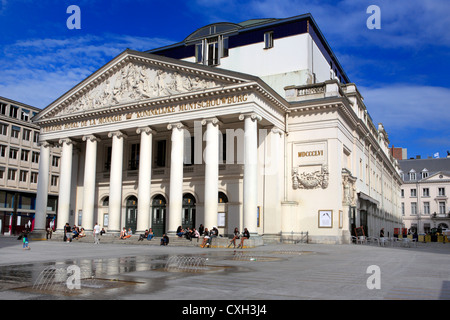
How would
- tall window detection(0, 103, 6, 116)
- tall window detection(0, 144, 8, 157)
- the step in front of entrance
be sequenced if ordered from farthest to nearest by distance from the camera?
tall window detection(0, 103, 6, 116) → tall window detection(0, 144, 8, 157) → the step in front of entrance

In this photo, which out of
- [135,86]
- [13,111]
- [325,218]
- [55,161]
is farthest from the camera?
[55,161]

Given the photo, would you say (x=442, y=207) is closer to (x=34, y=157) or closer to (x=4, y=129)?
(x=34, y=157)

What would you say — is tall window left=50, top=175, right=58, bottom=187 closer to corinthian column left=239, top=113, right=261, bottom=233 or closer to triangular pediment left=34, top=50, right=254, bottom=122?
triangular pediment left=34, top=50, right=254, bottom=122

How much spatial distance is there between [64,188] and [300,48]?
79.6 ft

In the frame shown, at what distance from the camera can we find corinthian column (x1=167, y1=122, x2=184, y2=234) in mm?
31453

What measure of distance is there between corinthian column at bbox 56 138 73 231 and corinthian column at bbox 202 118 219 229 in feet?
49.9

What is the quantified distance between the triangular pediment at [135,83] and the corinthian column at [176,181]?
293cm

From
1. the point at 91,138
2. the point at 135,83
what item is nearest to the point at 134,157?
the point at 91,138

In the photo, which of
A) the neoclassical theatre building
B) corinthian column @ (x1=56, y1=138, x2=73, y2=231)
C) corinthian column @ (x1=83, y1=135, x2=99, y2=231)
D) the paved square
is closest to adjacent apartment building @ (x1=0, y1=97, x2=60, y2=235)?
the neoclassical theatre building

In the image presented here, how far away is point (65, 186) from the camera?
127 feet

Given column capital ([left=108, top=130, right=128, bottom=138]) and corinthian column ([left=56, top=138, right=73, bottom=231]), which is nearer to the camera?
column capital ([left=108, top=130, right=128, bottom=138])

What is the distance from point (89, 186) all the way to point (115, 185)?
297cm

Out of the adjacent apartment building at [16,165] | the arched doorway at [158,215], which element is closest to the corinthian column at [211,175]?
the arched doorway at [158,215]
